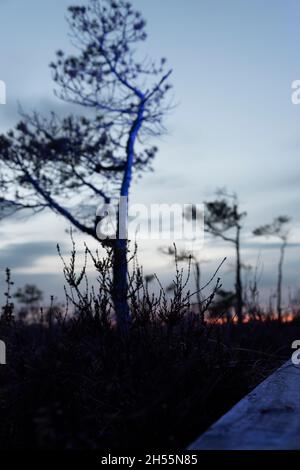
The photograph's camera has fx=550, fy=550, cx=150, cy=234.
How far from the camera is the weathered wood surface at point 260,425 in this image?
239 centimetres

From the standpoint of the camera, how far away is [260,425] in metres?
2.66

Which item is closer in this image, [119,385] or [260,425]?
[260,425]

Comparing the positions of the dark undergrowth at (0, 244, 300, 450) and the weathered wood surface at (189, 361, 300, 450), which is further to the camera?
the dark undergrowth at (0, 244, 300, 450)

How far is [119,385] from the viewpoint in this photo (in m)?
3.69

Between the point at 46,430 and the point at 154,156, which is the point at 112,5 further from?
the point at 46,430

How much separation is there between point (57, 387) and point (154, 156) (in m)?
13.1

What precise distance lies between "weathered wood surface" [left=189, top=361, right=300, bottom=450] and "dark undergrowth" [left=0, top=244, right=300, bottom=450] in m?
0.21

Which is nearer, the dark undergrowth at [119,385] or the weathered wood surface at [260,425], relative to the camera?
the weathered wood surface at [260,425]

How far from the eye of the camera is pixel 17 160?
49.9ft

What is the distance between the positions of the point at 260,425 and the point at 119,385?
127cm

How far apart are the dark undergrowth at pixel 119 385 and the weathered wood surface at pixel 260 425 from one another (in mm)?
209

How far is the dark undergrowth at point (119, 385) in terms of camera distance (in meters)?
2.77

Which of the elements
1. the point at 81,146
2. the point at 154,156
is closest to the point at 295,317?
the point at 154,156

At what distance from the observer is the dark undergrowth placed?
2768 millimetres
